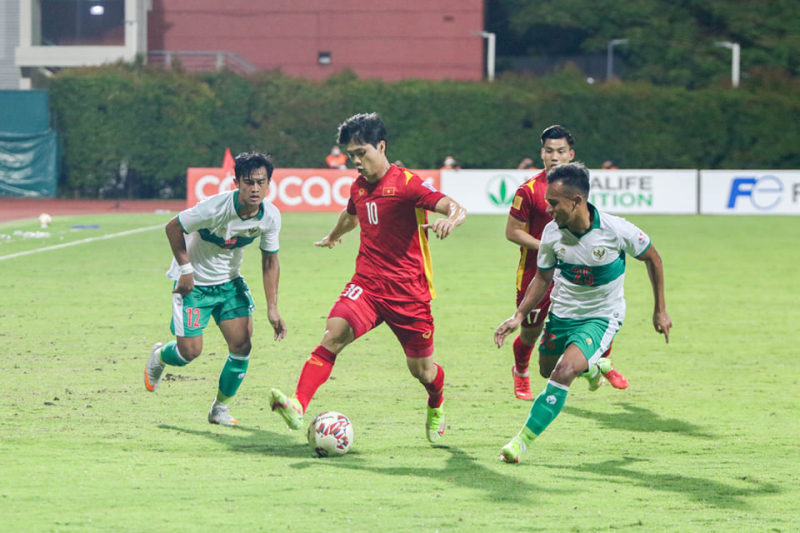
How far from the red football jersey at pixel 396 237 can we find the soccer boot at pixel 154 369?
1.86m

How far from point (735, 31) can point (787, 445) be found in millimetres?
50062

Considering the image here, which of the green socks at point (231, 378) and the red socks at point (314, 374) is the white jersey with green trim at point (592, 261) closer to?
the red socks at point (314, 374)

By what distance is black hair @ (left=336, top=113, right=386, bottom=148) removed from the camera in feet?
22.1

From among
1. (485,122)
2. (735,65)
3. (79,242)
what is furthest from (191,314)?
(735,65)

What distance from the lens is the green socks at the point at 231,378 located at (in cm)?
743

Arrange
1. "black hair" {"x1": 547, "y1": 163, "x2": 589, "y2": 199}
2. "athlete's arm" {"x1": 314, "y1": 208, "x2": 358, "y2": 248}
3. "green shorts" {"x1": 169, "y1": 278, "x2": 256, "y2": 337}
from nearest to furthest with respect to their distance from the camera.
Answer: "black hair" {"x1": 547, "y1": 163, "x2": 589, "y2": 199}, "athlete's arm" {"x1": 314, "y1": 208, "x2": 358, "y2": 248}, "green shorts" {"x1": 169, "y1": 278, "x2": 256, "y2": 337}

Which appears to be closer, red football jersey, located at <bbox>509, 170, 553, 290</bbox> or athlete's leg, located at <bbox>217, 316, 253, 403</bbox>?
athlete's leg, located at <bbox>217, 316, 253, 403</bbox>

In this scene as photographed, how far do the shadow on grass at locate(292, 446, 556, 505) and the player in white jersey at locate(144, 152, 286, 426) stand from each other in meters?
1.21

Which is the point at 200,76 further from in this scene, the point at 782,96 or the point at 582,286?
the point at 582,286

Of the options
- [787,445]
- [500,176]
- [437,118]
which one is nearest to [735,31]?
[437,118]

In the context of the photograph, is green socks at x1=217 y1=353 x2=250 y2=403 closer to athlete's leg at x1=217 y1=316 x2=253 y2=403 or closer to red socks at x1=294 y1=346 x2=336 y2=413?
athlete's leg at x1=217 y1=316 x2=253 y2=403

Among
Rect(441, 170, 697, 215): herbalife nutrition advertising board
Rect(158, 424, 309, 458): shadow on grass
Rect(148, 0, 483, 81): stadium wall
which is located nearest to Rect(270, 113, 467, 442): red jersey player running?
Rect(158, 424, 309, 458): shadow on grass

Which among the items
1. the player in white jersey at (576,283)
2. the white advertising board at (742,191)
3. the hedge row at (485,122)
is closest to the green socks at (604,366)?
the player in white jersey at (576,283)

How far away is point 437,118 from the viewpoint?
143 feet
